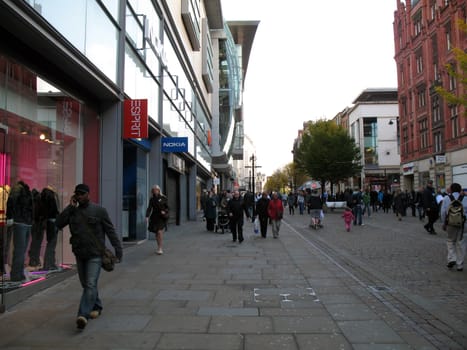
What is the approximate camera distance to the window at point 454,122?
37.1 m

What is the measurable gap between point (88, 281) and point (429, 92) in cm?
4378

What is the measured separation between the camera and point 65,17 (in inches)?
298

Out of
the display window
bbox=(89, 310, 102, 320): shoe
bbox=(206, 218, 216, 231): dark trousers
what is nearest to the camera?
bbox=(89, 310, 102, 320): shoe

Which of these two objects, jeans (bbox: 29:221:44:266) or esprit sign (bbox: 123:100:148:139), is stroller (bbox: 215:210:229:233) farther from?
jeans (bbox: 29:221:44:266)

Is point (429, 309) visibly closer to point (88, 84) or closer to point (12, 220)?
point (12, 220)

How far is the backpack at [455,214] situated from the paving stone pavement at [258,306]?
3.05 feet

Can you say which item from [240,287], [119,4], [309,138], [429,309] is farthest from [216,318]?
[309,138]

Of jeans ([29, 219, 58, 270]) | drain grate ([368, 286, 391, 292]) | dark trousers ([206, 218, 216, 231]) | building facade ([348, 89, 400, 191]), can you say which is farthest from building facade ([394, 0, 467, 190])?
jeans ([29, 219, 58, 270])

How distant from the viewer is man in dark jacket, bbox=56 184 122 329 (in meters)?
5.20

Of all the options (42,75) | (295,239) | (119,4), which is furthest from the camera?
(295,239)

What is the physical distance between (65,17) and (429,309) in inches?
280

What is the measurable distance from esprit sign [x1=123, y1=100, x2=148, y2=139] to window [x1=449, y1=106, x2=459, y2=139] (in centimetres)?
3303

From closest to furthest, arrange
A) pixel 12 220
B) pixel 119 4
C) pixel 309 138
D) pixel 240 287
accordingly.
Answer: pixel 12 220, pixel 240 287, pixel 119 4, pixel 309 138

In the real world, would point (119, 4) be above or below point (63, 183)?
above
